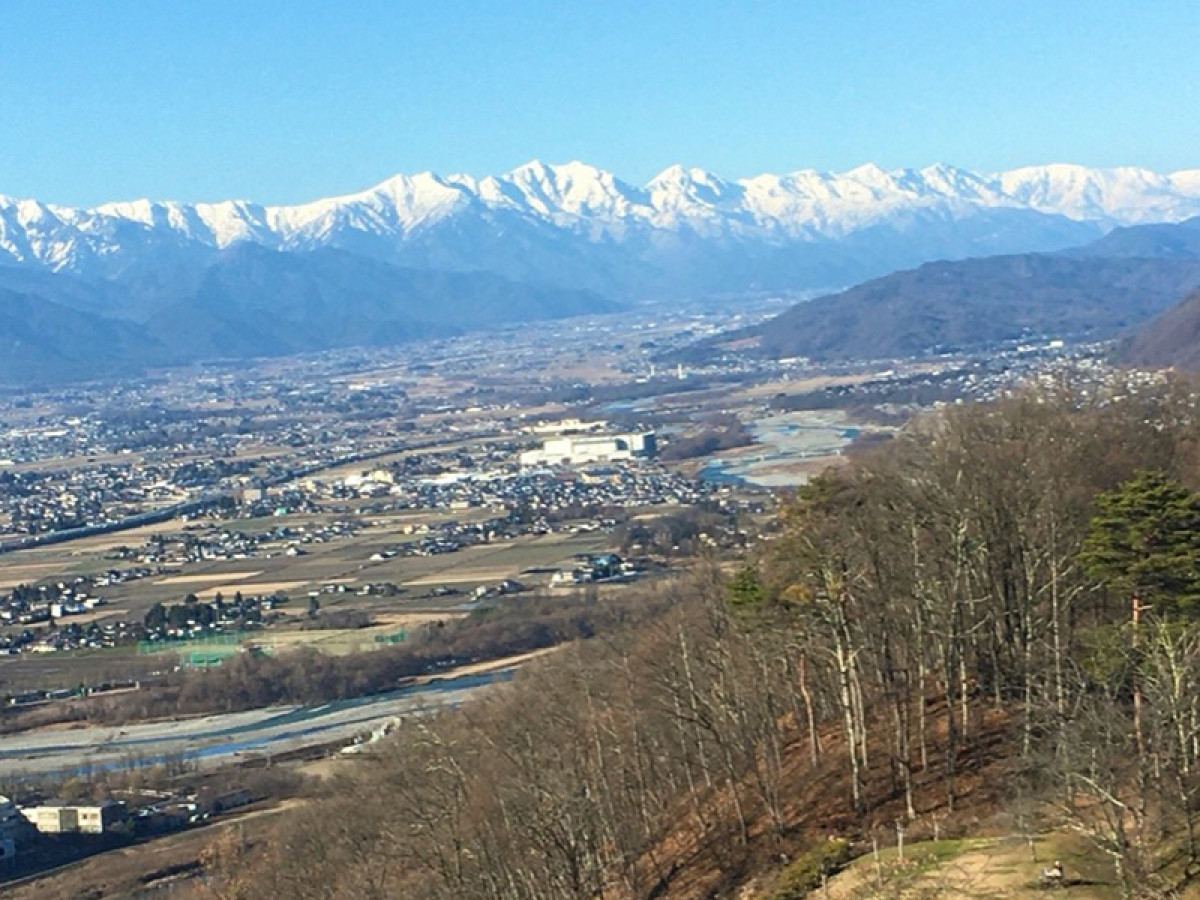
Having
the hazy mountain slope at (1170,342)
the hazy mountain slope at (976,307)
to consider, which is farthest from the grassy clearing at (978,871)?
the hazy mountain slope at (976,307)

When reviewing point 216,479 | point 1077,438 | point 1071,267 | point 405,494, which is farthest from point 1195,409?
point 1071,267

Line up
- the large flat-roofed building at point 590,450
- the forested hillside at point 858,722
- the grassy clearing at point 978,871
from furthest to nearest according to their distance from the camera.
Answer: the large flat-roofed building at point 590,450 → the forested hillside at point 858,722 → the grassy clearing at point 978,871

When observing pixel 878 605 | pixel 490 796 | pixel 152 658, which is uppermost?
pixel 878 605

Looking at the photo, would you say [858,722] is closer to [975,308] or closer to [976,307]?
[975,308]

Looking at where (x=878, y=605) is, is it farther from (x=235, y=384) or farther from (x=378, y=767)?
(x=235, y=384)

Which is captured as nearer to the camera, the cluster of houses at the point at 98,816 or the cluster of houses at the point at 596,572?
the cluster of houses at the point at 98,816

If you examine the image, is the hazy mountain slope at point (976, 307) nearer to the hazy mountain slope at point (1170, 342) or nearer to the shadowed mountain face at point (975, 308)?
the shadowed mountain face at point (975, 308)

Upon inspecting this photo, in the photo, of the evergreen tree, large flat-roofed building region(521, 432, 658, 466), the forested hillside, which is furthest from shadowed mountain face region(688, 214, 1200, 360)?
the evergreen tree
